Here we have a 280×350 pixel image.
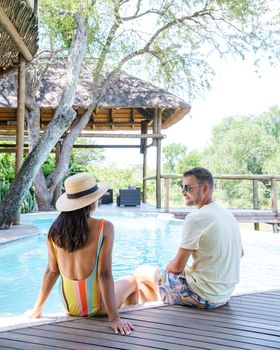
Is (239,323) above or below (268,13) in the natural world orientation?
Result: below

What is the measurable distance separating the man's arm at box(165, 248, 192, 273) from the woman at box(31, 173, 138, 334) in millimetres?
395

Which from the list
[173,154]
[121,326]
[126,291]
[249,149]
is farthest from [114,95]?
[173,154]

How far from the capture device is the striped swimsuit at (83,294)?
170 cm

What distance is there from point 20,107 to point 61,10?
3948 mm

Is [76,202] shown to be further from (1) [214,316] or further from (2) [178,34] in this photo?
→ (2) [178,34]

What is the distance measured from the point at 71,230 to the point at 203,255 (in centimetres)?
69

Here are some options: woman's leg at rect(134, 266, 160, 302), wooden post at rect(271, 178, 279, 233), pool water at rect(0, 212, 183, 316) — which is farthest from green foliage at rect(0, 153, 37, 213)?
woman's leg at rect(134, 266, 160, 302)

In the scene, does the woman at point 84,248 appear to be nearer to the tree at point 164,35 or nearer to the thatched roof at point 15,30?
the thatched roof at point 15,30

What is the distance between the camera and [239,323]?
1836mm

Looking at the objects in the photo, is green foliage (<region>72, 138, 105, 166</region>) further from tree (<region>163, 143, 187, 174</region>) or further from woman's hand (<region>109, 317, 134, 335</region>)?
woman's hand (<region>109, 317, 134, 335</region>)

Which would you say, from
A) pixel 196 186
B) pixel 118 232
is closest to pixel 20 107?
pixel 118 232

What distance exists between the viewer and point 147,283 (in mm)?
2225

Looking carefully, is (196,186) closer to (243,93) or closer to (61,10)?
(61,10)

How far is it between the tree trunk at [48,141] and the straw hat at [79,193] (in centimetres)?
407
